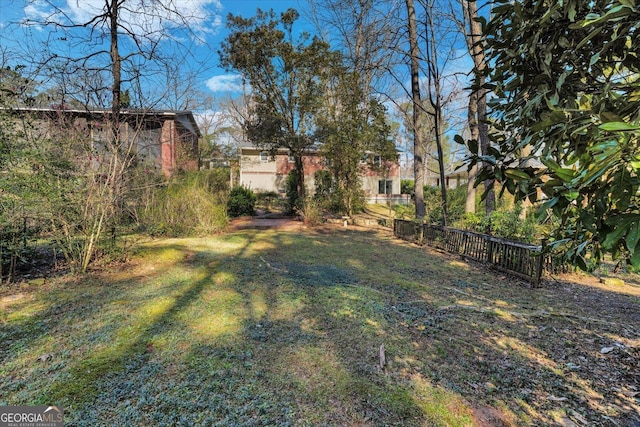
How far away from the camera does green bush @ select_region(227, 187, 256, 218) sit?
1425cm

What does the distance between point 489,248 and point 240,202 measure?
1114 cm

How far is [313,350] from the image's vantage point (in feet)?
8.88

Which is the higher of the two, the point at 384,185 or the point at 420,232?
the point at 384,185

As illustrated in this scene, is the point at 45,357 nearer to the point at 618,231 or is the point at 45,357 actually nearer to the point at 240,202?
the point at 618,231

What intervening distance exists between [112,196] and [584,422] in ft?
19.1

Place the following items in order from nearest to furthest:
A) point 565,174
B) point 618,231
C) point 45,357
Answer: point 618,231, point 565,174, point 45,357

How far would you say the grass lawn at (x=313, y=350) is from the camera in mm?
1985

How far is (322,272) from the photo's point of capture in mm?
5375

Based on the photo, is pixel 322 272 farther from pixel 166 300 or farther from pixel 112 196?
pixel 112 196

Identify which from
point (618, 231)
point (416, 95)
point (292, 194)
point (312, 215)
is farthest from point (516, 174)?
point (292, 194)

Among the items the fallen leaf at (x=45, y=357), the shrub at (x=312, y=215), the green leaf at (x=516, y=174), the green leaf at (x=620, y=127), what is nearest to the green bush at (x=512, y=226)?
the green leaf at (x=516, y=174)

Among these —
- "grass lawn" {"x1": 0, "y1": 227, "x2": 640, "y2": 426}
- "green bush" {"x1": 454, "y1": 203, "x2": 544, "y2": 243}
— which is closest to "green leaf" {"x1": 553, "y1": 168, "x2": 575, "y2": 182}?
"grass lawn" {"x1": 0, "y1": 227, "x2": 640, "y2": 426}

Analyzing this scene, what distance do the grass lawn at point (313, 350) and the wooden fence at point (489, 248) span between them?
45cm

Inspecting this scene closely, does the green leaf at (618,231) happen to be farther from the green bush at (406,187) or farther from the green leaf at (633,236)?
the green bush at (406,187)
